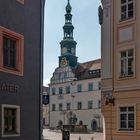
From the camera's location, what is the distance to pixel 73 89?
9844 centimetres

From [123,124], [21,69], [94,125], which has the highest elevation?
[21,69]

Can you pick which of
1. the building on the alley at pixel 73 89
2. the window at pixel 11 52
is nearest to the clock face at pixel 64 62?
the building on the alley at pixel 73 89

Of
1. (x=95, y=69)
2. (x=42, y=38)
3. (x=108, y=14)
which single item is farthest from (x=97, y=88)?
(x=42, y=38)

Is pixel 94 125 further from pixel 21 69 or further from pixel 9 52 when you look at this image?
pixel 9 52

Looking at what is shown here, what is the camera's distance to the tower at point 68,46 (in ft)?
332

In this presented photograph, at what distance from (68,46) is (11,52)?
8341 cm

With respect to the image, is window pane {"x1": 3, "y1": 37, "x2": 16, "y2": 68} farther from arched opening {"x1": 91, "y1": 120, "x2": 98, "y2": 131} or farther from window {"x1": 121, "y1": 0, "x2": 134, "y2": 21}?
arched opening {"x1": 91, "y1": 120, "x2": 98, "y2": 131}

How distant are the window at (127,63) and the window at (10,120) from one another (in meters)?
8.60

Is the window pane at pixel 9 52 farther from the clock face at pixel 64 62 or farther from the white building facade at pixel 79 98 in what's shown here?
the clock face at pixel 64 62

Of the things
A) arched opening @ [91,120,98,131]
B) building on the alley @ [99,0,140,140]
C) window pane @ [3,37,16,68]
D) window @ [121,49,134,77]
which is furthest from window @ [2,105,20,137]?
arched opening @ [91,120,98,131]

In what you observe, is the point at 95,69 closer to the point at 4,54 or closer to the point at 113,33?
the point at 113,33

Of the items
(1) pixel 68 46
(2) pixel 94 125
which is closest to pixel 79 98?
(2) pixel 94 125

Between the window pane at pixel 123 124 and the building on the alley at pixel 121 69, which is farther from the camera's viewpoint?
the window pane at pixel 123 124

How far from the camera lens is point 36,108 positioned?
Answer: 2034cm
